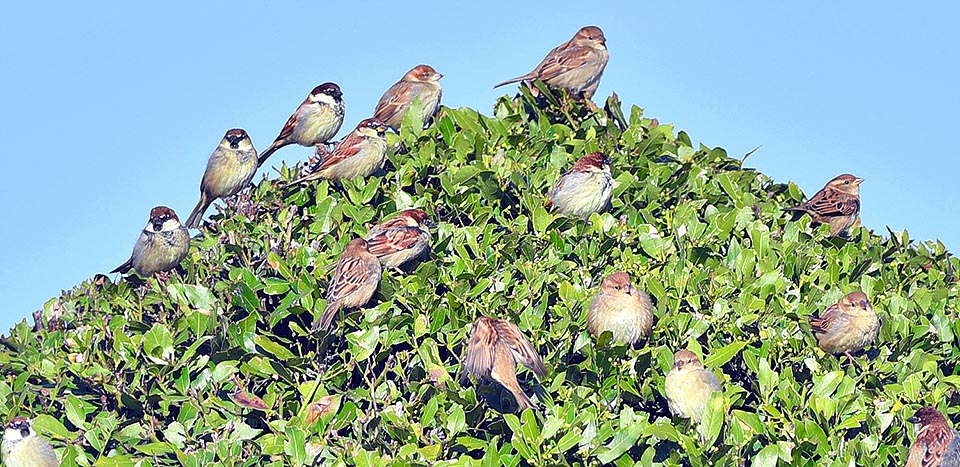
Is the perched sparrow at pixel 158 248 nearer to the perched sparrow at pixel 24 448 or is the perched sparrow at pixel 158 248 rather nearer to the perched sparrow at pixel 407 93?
the perched sparrow at pixel 24 448

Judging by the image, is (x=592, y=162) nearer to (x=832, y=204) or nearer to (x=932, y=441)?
(x=832, y=204)

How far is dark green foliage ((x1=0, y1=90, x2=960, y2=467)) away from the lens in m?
5.79

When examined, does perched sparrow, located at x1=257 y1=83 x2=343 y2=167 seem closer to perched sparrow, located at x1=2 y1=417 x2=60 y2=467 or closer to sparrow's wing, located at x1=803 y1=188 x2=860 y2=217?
perched sparrow, located at x1=2 y1=417 x2=60 y2=467

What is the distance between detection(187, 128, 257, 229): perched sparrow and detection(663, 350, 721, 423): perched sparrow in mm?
4547

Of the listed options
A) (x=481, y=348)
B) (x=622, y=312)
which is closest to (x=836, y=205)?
(x=622, y=312)

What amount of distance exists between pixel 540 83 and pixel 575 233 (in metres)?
1.76

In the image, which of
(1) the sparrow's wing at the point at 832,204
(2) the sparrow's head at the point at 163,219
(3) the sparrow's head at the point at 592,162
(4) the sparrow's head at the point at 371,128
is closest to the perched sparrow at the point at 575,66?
(4) the sparrow's head at the point at 371,128

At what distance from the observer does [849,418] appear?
19.3 feet

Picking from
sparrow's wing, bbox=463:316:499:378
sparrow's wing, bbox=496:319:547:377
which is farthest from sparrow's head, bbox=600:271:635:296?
sparrow's wing, bbox=463:316:499:378

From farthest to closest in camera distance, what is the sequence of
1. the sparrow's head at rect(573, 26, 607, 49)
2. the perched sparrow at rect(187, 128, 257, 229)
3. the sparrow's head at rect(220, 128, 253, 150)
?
the sparrow's head at rect(573, 26, 607, 49) → the sparrow's head at rect(220, 128, 253, 150) → the perched sparrow at rect(187, 128, 257, 229)

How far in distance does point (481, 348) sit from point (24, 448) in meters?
2.57

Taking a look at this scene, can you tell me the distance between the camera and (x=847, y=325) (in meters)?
6.16

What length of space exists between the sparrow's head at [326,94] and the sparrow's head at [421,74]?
2.08ft

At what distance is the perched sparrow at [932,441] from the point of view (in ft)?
19.4
